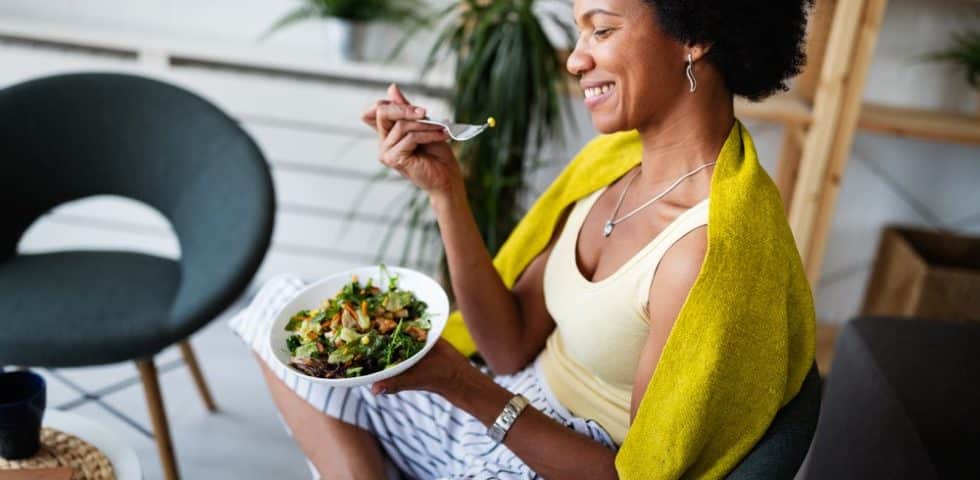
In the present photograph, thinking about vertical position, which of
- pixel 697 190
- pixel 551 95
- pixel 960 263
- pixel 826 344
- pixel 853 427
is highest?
pixel 697 190

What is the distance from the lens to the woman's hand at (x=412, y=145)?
3.65 feet

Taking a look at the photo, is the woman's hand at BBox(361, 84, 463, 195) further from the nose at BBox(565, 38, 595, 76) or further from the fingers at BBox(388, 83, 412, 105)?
the nose at BBox(565, 38, 595, 76)

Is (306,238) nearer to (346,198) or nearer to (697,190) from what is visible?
(346,198)

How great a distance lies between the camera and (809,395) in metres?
1.02

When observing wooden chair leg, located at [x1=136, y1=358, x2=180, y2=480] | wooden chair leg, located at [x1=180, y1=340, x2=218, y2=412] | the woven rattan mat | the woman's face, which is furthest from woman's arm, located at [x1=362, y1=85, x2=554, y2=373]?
wooden chair leg, located at [x1=180, y1=340, x2=218, y2=412]

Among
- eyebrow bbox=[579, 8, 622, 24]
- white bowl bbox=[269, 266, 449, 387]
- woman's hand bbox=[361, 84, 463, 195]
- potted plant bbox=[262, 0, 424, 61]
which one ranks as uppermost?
eyebrow bbox=[579, 8, 622, 24]

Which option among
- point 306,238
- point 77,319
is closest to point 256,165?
point 77,319

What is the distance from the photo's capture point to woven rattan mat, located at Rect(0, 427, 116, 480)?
111cm

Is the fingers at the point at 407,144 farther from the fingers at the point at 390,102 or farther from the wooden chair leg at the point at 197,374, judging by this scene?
the wooden chair leg at the point at 197,374

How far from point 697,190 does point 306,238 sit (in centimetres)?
174

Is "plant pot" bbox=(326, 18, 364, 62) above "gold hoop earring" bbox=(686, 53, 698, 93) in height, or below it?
below

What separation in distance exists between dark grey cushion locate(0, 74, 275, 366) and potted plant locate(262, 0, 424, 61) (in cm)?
58

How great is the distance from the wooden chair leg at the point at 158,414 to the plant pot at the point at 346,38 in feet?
3.45

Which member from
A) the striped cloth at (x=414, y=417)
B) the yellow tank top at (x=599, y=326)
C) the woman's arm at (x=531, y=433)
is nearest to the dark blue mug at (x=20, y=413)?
the striped cloth at (x=414, y=417)
